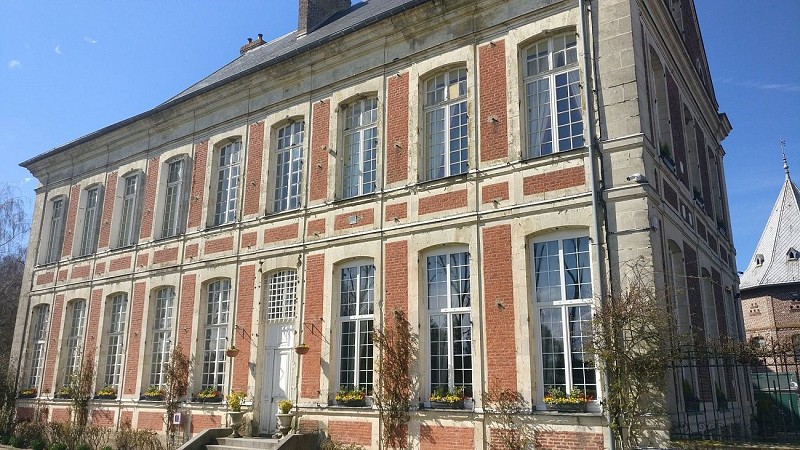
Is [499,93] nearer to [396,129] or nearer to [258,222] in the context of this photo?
[396,129]

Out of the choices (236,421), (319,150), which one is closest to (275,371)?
(236,421)

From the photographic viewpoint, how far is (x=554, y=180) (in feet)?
32.9

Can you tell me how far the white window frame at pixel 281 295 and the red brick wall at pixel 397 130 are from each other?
3113mm

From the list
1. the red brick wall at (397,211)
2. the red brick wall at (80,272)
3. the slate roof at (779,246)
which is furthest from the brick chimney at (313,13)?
the slate roof at (779,246)

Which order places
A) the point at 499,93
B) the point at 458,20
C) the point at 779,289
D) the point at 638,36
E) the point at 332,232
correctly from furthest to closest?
the point at 779,289 < the point at 332,232 < the point at 458,20 < the point at 499,93 < the point at 638,36

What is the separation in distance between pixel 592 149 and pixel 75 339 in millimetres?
15402

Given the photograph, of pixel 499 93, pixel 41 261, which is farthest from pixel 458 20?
pixel 41 261

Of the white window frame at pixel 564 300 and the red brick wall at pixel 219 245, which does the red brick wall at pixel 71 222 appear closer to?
the red brick wall at pixel 219 245

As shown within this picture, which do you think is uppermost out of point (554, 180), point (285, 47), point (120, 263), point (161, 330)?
point (285, 47)

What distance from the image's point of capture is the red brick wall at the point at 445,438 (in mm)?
9930

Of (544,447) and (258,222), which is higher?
(258,222)

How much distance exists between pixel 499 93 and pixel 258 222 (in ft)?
20.2

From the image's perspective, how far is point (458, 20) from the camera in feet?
38.9

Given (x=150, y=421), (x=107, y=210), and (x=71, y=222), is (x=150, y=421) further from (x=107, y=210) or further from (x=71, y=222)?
(x=71, y=222)
